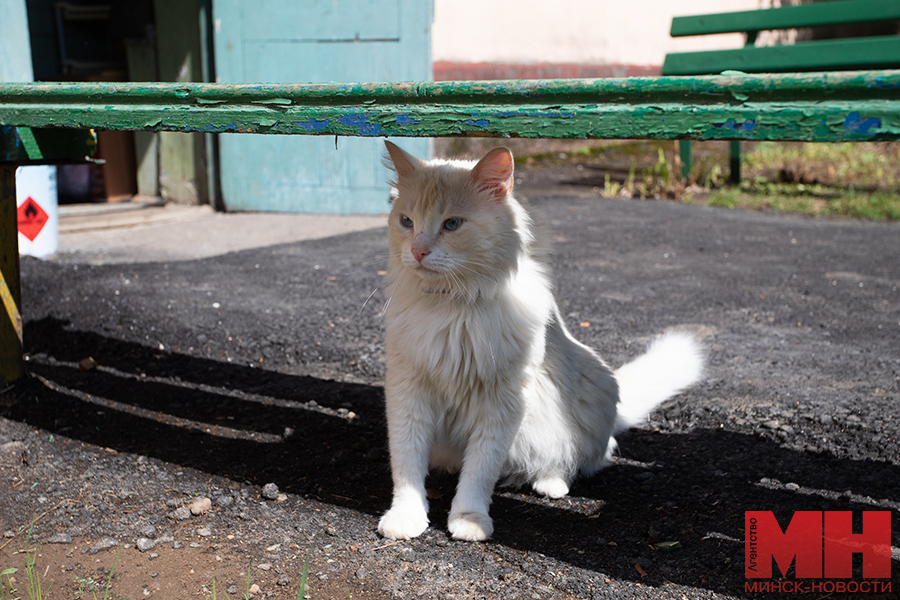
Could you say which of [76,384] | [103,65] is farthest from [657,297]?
[103,65]

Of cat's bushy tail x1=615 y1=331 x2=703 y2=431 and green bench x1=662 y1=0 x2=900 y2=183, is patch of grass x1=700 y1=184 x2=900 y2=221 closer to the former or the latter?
green bench x1=662 y1=0 x2=900 y2=183

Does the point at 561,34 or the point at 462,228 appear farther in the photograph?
the point at 561,34

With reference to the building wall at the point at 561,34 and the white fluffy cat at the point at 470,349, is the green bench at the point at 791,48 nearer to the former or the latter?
the building wall at the point at 561,34

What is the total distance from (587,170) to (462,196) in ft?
23.3

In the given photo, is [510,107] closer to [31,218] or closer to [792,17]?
[31,218]

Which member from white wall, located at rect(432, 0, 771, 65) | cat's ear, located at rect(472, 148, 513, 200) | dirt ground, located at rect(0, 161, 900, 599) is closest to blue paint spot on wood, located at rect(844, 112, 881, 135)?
cat's ear, located at rect(472, 148, 513, 200)

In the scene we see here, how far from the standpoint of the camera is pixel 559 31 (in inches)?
328

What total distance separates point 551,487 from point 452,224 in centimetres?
89

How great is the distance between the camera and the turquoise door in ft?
19.1

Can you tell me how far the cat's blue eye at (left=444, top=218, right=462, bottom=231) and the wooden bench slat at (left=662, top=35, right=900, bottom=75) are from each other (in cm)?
563

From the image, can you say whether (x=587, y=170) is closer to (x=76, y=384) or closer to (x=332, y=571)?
(x=76, y=384)

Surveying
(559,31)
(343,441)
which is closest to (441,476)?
(343,441)

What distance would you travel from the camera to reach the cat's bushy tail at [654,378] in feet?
8.46

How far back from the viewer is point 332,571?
5.77 feet
